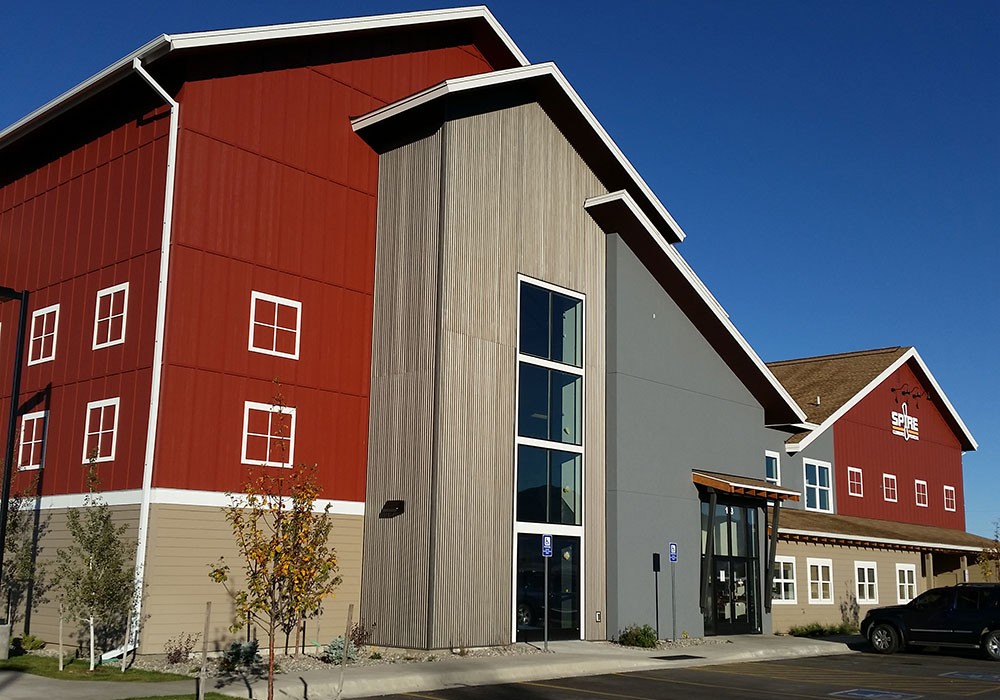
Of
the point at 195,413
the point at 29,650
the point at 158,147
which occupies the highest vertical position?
the point at 158,147

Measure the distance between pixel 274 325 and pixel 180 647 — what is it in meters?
7.12

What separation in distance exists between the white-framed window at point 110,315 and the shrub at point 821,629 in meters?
23.6

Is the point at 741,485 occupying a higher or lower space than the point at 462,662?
higher

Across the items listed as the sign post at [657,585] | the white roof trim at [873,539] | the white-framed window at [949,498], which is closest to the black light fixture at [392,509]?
the sign post at [657,585]

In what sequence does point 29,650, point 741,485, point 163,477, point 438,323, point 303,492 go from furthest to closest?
point 741,485 → point 438,323 → point 29,650 → point 163,477 → point 303,492

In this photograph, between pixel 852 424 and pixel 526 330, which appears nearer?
pixel 526 330

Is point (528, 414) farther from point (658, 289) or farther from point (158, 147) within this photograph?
point (158, 147)

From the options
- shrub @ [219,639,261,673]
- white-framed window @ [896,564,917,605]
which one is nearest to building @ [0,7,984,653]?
shrub @ [219,639,261,673]

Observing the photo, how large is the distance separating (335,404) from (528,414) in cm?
485

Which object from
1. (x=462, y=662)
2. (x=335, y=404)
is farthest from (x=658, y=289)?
(x=462, y=662)

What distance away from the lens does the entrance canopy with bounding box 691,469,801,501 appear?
29.1m

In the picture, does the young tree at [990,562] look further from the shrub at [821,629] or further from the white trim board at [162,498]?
the white trim board at [162,498]

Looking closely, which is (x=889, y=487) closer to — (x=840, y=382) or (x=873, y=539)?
(x=840, y=382)

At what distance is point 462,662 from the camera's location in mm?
20703
